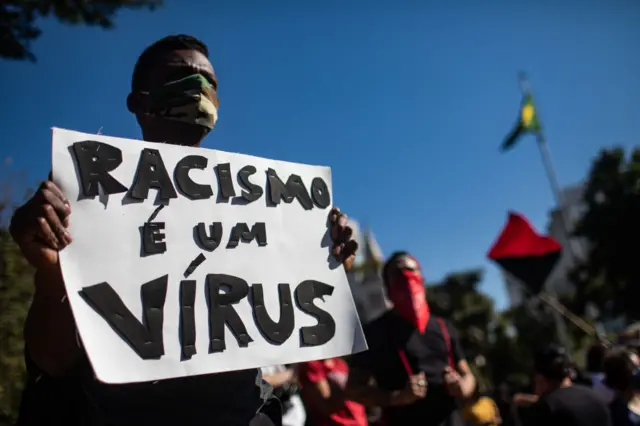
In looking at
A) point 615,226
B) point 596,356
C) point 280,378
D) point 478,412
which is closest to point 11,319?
point 280,378

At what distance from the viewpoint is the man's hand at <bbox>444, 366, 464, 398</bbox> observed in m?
2.58

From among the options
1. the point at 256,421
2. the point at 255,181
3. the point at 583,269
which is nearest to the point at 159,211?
the point at 255,181

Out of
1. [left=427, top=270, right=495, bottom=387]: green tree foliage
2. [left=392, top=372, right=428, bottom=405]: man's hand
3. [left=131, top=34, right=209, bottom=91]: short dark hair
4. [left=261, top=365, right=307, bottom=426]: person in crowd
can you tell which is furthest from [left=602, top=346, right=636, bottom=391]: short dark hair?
[left=427, top=270, right=495, bottom=387]: green tree foliage

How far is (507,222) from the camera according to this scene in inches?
241

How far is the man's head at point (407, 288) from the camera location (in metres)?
2.78

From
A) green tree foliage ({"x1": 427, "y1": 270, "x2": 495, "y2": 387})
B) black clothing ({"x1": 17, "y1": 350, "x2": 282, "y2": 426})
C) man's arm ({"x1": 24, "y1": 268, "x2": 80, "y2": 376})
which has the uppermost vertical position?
man's arm ({"x1": 24, "y1": 268, "x2": 80, "y2": 376})

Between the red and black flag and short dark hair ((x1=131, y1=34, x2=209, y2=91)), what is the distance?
5.28 metres

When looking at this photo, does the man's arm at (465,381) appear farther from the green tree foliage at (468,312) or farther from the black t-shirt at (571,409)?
the green tree foliage at (468,312)

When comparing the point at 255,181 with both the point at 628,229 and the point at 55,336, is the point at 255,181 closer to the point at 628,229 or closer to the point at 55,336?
the point at 55,336

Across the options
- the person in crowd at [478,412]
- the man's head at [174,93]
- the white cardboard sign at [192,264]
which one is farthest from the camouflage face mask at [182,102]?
the person in crowd at [478,412]

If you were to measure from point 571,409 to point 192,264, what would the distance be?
307 centimetres

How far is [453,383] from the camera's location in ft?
8.46

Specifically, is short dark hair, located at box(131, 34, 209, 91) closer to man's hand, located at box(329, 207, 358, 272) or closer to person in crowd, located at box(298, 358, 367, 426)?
man's hand, located at box(329, 207, 358, 272)

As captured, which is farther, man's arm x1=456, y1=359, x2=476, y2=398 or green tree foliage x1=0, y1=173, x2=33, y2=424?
man's arm x1=456, y1=359, x2=476, y2=398
